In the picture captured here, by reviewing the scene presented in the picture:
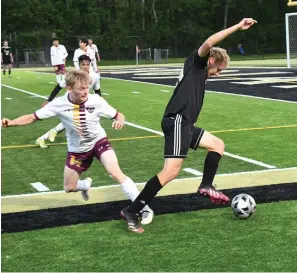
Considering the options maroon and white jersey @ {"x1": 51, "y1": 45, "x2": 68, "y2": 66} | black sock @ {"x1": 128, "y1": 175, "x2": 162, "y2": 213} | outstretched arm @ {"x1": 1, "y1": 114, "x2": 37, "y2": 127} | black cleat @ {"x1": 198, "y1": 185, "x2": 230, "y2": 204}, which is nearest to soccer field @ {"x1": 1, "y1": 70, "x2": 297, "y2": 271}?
black cleat @ {"x1": 198, "y1": 185, "x2": 230, "y2": 204}

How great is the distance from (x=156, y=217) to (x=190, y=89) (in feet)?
4.29

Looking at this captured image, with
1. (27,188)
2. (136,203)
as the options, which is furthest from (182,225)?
(27,188)

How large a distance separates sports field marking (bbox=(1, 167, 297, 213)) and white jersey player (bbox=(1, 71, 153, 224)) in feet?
2.22

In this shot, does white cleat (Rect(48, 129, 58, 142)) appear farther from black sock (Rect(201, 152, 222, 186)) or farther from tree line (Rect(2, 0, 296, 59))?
tree line (Rect(2, 0, 296, 59))

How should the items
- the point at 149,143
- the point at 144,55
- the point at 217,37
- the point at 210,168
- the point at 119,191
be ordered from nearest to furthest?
1. the point at 217,37
2. the point at 210,168
3. the point at 119,191
4. the point at 149,143
5. the point at 144,55

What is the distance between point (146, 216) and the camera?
18.5 feet

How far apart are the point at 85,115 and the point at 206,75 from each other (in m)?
1.21

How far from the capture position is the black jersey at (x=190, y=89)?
547 cm

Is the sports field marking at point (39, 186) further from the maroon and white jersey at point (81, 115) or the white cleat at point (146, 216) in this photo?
the white cleat at point (146, 216)

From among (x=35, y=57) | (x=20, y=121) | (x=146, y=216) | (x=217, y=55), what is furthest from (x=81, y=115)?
(x=35, y=57)

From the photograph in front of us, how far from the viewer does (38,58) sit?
59.9 meters

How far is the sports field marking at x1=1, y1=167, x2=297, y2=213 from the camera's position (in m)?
6.47

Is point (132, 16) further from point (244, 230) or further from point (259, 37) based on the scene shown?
point (244, 230)

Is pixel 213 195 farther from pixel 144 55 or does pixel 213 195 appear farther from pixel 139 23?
pixel 139 23
